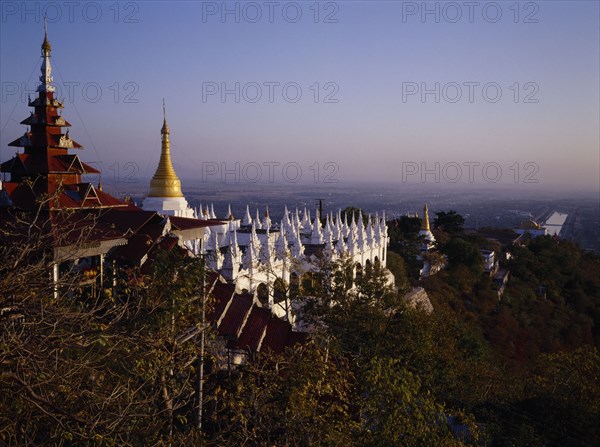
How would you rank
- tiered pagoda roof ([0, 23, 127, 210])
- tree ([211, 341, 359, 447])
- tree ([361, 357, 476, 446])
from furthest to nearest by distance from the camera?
tiered pagoda roof ([0, 23, 127, 210])
tree ([211, 341, 359, 447])
tree ([361, 357, 476, 446])

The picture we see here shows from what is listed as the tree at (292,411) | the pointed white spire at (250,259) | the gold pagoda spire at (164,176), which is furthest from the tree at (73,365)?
the gold pagoda spire at (164,176)

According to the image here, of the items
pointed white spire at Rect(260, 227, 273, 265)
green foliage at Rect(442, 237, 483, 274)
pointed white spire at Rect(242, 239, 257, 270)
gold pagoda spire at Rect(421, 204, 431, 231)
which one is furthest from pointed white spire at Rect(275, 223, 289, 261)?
gold pagoda spire at Rect(421, 204, 431, 231)

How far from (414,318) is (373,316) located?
1.41 meters

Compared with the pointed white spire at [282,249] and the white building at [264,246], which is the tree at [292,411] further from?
the pointed white spire at [282,249]

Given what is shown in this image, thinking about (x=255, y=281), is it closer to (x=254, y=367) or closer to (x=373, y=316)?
(x=373, y=316)

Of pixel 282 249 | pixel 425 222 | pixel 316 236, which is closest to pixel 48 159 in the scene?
pixel 282 249

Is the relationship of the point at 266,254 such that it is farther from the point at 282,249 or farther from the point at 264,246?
the point at 282,249

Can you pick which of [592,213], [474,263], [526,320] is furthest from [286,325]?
[592,213]

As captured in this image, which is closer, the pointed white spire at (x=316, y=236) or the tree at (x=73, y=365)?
the tree at (x=73, y=365)

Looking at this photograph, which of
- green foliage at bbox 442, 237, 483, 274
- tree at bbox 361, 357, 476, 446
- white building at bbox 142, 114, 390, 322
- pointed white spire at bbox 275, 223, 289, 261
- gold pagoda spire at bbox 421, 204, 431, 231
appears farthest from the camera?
gold pagoda spire at bbox 421, 204, 431, 231

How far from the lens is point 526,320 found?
119ft

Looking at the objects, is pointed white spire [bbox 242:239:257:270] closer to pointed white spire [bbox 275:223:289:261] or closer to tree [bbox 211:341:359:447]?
pointed white spire [bbox 275:223:289:261]

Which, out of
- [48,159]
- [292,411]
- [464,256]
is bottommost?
[464,256]

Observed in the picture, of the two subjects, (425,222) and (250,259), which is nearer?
(250,259)
